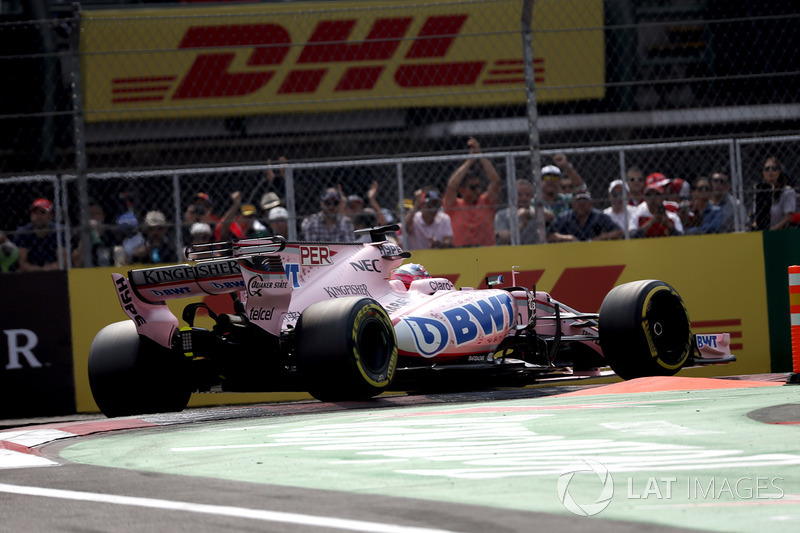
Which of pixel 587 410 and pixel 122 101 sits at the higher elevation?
pixel 122 101

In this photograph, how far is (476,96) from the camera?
13.1m

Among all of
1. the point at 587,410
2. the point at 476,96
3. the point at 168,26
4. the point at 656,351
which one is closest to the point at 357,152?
the point at 476,96

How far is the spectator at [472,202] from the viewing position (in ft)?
35.7

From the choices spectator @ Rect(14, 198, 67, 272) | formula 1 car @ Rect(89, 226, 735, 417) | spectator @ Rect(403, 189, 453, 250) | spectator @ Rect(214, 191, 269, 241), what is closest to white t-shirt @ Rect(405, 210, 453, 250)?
spectator @ Rect(403, 189, 453, 250)

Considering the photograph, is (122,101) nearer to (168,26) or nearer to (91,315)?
(168,26)

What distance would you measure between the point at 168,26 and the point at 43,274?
4.68 meters

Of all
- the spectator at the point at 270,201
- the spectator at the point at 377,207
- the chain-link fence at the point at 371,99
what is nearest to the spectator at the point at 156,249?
the chain-link fence at the point at 371,99

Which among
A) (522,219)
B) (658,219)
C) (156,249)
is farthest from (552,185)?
(156,249)

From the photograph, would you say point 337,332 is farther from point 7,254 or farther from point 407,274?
point 7,254

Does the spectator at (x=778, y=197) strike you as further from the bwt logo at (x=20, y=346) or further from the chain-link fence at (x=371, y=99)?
the bwt logo at (x=20, y=346)

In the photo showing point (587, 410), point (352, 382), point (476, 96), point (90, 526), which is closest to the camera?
point (90, 526)

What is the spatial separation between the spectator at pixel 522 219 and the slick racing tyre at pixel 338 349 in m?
3.26

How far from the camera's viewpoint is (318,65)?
1471 centimetres

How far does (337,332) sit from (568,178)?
4.69 meters
